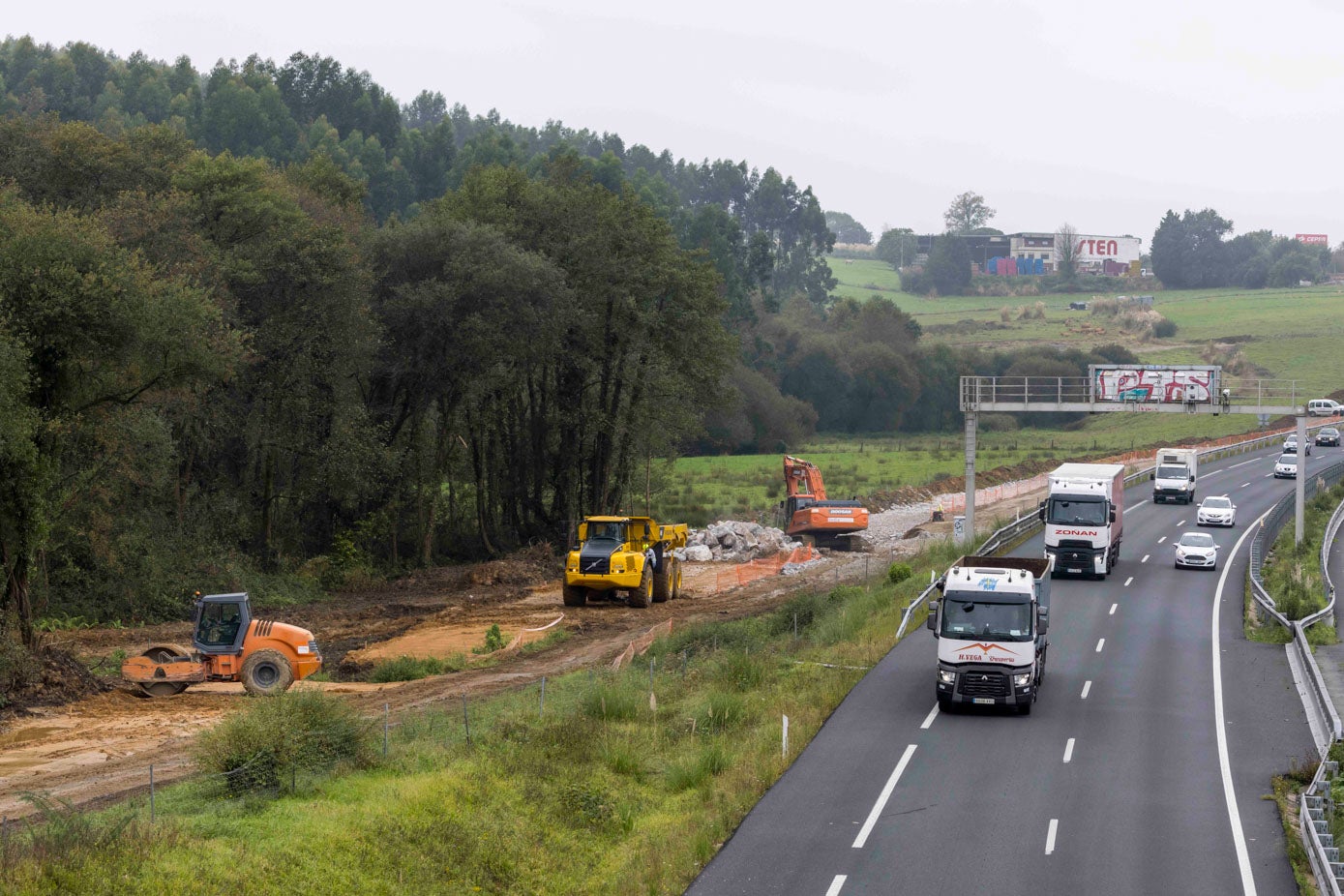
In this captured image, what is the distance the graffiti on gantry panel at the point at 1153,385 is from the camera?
57781 mm

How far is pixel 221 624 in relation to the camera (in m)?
30.8

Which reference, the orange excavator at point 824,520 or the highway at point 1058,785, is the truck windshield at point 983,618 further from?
the orange excavator at point 824,520

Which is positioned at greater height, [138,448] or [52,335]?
[52,335]

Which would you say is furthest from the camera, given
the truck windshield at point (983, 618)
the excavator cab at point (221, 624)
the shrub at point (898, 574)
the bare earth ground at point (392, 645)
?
the shrub at point (898, 574)

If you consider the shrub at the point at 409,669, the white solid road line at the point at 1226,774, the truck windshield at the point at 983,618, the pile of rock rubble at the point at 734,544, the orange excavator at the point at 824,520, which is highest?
the truck windshield at the point at 983,618

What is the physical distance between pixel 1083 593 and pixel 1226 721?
59.5 ft

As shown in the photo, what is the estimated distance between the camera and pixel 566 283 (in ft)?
207

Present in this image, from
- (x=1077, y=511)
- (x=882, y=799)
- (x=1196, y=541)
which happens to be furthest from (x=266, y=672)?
(x=1196, y=541)

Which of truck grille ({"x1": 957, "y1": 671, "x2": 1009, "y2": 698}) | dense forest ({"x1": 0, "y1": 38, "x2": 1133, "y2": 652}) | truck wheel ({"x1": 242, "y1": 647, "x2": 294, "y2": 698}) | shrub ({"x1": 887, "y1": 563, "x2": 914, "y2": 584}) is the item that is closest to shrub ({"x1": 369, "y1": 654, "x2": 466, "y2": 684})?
truck wheel ({"x1": 242, "y1": 647, "x2": 294, "y2": 698})

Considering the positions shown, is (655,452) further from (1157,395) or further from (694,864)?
(694,864)

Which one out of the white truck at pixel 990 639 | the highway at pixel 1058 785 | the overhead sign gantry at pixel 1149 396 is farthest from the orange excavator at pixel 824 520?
the white truck at pixel 990 639

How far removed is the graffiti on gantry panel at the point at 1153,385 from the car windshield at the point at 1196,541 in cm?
681

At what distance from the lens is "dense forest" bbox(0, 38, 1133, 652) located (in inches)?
1267

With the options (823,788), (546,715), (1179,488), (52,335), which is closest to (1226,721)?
(823,788)
